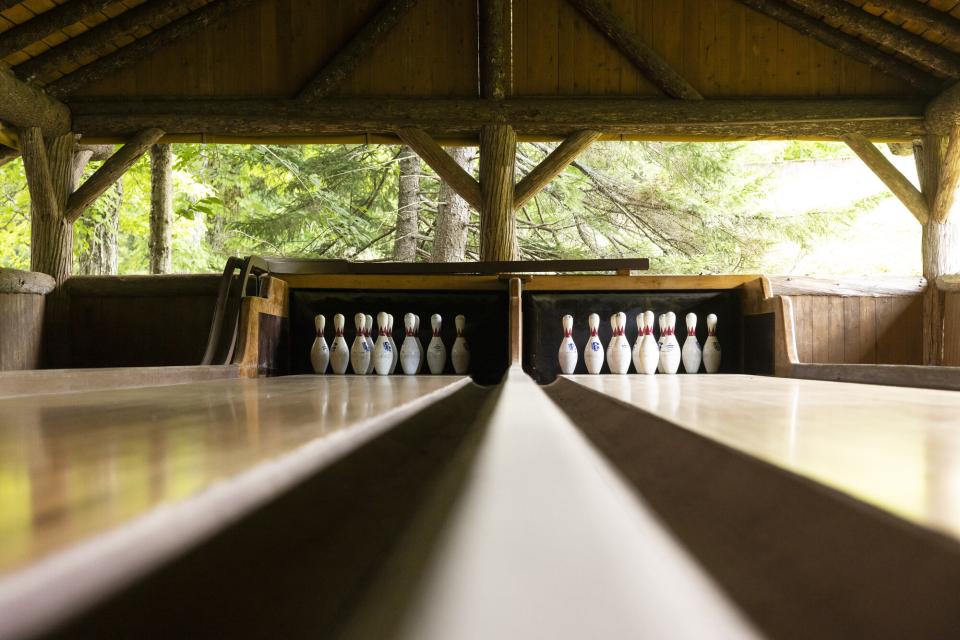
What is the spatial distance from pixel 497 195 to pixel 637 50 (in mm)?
1153

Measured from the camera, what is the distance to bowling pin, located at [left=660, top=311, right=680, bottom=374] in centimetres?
233

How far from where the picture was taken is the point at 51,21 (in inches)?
128

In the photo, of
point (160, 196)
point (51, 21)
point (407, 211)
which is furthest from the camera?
point (407, 211)

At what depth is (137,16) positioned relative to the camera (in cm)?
351

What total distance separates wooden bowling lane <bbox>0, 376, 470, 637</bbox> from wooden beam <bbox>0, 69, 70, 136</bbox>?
351 cm

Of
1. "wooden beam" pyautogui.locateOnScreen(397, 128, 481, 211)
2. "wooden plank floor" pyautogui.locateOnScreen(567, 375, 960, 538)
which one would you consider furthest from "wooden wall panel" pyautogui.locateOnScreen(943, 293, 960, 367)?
"wooden plank floor" pyautogui.locateOnScreen(567, 375, 960, 538)

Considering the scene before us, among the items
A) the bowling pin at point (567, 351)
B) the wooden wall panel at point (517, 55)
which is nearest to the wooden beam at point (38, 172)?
the wooden wall panel at point (517, 55)

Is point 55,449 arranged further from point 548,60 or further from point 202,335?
point 548,60

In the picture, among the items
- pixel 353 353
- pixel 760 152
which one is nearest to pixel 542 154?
pixel 760 152

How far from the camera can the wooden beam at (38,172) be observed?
3539 mm

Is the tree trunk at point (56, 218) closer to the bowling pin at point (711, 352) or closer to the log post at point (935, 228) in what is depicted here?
the bowling pin at point (711, 352)

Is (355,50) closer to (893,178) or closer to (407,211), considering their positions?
(893,178)

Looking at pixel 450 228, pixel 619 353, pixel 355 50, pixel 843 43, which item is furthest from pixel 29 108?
pixel 843 43

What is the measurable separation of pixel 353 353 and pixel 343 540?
2.13 meters
